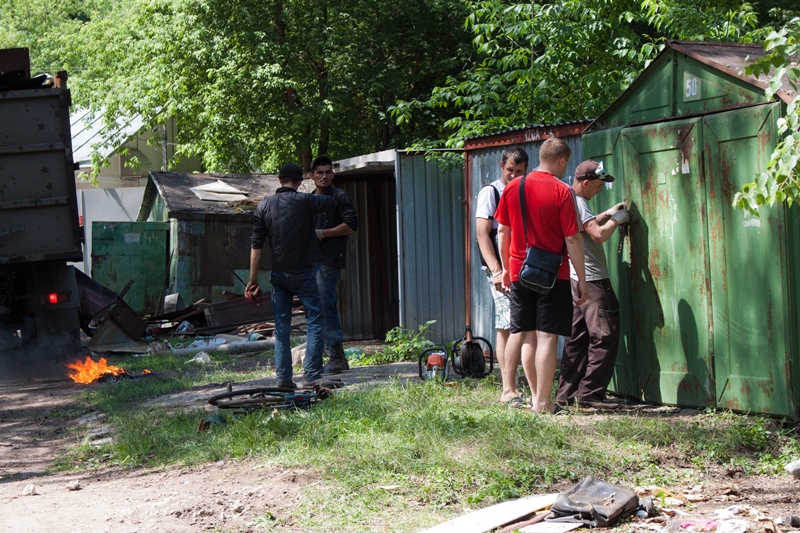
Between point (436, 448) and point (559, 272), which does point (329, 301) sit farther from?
point (436, 448)

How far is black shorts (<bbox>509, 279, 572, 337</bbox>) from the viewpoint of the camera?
6.04 meters

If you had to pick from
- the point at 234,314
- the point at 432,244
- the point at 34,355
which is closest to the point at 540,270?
the point at 432,244

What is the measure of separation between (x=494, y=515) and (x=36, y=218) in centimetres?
856

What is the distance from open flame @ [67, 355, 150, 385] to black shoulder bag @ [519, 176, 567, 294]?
6.17 m

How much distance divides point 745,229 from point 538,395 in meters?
1.75

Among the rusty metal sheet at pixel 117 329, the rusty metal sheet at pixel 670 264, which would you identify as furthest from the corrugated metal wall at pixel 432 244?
the rusty metal sheet at pixel 117 329

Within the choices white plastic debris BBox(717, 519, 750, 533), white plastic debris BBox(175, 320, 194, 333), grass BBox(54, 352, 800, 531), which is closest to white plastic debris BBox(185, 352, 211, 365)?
white plastic debris BBox(175, 320, 194, 333)

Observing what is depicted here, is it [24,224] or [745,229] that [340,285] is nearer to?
[24,224]

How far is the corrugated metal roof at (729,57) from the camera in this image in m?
5.55

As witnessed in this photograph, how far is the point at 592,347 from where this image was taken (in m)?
6.54

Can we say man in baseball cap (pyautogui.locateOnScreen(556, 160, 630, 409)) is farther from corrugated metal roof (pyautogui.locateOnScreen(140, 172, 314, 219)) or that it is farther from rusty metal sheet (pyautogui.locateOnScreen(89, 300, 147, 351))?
corrugated metal roof (pyautogui.locateOnScreen(140, 172, 314, 219))

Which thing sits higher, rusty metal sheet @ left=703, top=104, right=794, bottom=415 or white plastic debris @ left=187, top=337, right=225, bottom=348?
rusty metal sheet @ left=703, top=104, right=794, bottom=415

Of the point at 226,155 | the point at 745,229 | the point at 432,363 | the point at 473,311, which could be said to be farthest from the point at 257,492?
the point at 226,155

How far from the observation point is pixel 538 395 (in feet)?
20.0
